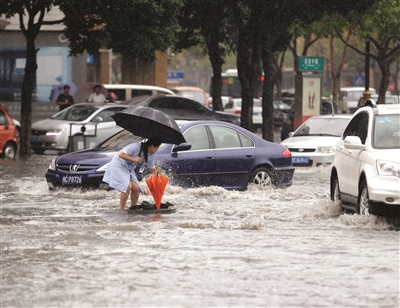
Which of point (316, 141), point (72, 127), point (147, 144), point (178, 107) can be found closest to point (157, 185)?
point (147, 144)

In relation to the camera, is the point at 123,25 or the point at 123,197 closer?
the point at 123,197

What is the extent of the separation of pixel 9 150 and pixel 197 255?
1934 centimetres

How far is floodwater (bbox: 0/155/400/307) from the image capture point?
8.55 m

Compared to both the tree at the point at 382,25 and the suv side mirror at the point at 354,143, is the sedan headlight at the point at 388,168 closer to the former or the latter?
the suv side mirror at the point at 354,143

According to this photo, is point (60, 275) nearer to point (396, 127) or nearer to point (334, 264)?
point (334, 264)

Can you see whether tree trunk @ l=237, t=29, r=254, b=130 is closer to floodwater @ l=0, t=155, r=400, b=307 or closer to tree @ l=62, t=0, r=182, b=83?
tree @ l=62, t=0, r=182, b=83

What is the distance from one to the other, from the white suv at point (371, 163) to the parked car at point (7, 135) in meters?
15.1

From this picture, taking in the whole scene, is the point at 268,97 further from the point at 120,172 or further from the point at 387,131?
the point at 387,131

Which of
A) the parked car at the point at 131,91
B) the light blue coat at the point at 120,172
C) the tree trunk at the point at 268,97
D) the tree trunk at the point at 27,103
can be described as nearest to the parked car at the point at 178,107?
the tree trunk at the point at 268,97

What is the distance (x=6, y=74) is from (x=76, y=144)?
1668 cm

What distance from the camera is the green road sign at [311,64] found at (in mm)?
37281

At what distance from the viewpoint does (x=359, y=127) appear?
1459 centimetres

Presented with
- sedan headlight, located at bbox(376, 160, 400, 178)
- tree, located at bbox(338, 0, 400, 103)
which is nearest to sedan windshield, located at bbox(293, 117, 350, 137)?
sedan headlight, located at bbox(376, 160, 400, 178)

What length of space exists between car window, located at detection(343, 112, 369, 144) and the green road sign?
22.1 meters
